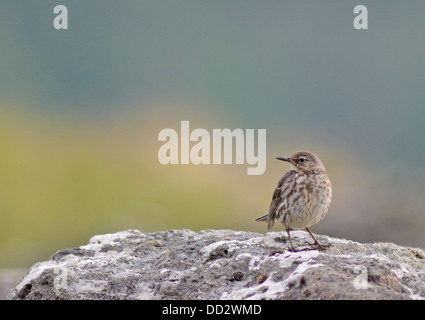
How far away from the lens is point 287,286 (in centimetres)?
564

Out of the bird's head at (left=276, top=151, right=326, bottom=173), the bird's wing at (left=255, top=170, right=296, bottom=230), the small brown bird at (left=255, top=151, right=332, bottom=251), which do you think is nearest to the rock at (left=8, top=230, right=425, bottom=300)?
the small brown bird at (left=255, top=151, right=332, bottom=251)

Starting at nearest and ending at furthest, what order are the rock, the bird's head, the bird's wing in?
the rock < the bird's wing < the bird's head

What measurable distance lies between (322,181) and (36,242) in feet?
39.5

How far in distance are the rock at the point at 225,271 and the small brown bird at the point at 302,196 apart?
426mm

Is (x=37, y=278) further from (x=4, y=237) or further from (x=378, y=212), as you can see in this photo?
(x=4, y=237)

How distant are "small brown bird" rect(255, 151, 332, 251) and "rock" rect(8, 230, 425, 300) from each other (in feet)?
1.40

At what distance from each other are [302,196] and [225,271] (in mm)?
2214

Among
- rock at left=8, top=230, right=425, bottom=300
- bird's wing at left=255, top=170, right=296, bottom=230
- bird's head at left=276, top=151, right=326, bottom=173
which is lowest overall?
rock at left=8, top=230, right=425, bottom=300

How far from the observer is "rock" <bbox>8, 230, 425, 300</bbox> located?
564 centimetres

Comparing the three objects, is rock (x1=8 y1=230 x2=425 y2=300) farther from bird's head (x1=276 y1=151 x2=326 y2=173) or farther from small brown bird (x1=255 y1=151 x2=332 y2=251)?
bird's head (x1=276 y1=151 x2=326 y2=173)

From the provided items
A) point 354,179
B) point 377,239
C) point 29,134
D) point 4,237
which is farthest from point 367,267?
point 29,134

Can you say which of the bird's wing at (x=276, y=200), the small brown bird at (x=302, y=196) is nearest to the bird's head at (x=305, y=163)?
the small brown bird at (x=302, y=196)

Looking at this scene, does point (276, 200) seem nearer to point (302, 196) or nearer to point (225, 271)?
point (302, 196)

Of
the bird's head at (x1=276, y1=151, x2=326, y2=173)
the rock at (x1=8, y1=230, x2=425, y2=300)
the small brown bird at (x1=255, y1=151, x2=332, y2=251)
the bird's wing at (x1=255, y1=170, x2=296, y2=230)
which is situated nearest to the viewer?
the rock at (x1=8, y1=230, x2=425, y2=300)
